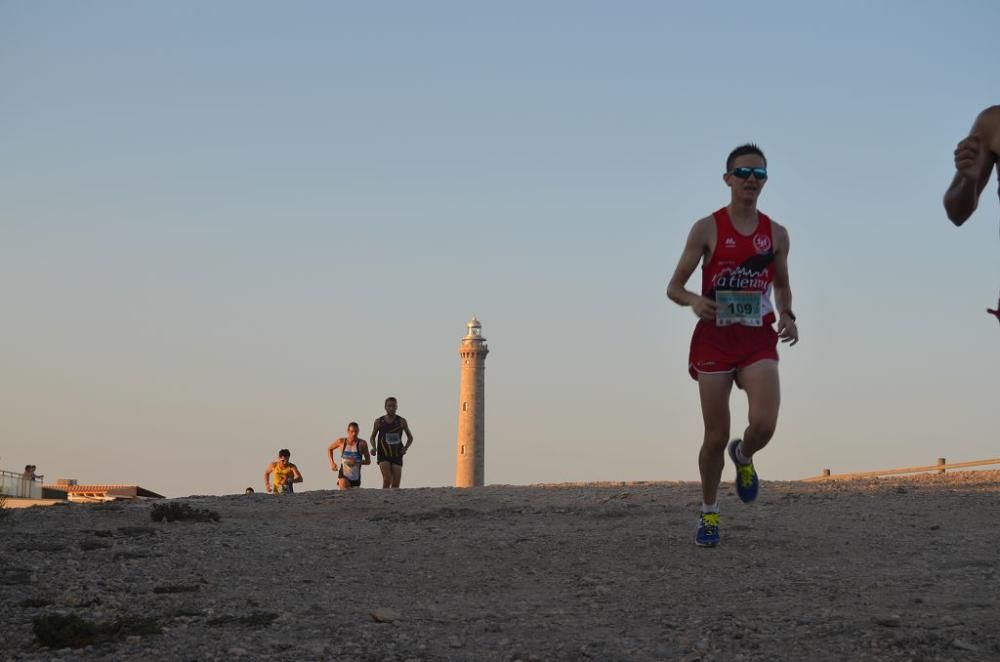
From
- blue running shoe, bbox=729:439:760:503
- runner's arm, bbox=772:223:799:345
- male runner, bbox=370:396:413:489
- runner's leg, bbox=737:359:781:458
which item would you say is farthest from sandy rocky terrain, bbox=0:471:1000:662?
male runner, bbox=370:396:413:489

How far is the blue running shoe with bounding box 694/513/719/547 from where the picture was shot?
316 inches

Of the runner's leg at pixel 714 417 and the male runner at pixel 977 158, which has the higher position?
the male runner at pixel 977 158

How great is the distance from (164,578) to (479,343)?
222ft

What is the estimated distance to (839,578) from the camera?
6895 mm

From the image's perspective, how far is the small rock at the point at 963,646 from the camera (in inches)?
195

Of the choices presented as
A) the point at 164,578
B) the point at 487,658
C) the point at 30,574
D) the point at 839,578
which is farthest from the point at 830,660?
the point at 30,574

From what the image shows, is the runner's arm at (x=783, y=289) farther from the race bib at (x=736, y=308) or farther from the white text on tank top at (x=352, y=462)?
the white text on tank top at (x=352, y=462)

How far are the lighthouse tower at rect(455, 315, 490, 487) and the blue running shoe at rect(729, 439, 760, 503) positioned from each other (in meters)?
61.5

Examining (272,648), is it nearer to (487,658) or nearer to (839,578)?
(487,658)

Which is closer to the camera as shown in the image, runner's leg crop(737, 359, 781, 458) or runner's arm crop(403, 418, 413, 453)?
runner's leg crop(737, 359, 781, 458)

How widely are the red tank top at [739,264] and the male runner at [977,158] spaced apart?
260cm

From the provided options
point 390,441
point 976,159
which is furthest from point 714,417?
point 390,441

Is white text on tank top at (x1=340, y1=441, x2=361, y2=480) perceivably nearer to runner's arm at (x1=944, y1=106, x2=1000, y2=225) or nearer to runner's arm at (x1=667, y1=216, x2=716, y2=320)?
runner's arm at (x1=667, y1=216, x2=716, y2=320)

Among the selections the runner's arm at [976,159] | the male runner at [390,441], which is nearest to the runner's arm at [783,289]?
the runner's arm at [976,159]
